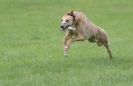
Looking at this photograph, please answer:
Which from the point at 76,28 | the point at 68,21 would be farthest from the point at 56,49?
the point at 68,21

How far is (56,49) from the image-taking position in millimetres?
18516

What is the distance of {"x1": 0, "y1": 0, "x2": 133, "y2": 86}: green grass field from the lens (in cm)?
1158

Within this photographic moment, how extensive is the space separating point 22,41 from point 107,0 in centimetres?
1787

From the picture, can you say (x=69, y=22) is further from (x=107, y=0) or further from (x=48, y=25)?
(x=107, y=0)

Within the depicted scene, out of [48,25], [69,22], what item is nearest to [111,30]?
[48,25]

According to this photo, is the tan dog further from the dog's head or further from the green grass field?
the green grass field

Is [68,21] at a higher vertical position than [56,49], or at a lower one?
higher

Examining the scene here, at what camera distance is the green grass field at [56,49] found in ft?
38.0

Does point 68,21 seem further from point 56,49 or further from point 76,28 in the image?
point 56,49

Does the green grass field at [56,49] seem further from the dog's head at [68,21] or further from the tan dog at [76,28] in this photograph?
the dog's head at [68,21]

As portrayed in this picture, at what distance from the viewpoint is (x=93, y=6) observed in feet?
120

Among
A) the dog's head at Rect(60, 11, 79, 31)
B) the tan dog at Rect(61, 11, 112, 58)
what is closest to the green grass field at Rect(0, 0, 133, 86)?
the tan dog at Rect(61, 11, 112, 58)

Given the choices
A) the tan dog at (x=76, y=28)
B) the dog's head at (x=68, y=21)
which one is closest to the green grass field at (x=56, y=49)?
the tan dog at (x=76, y=28)

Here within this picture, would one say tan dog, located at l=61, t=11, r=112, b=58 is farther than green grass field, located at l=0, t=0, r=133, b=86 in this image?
Yes
